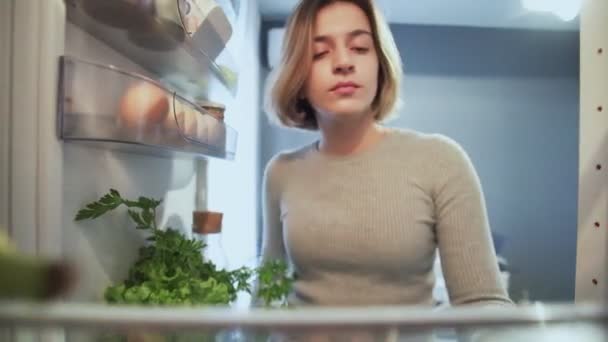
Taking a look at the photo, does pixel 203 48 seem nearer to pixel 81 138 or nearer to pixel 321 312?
pixel 81 138

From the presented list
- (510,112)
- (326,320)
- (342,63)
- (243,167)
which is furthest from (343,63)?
(510,112)

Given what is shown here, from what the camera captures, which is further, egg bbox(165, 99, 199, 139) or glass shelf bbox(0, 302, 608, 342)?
egg bbox(165, 99, 199, 139)

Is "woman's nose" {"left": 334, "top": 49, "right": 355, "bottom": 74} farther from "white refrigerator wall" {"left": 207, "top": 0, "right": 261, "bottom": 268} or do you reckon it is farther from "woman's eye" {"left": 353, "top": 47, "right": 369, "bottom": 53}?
"white refrigerator wall" {"left": 207, "top": 0, "right": 261, "bottom": 268}

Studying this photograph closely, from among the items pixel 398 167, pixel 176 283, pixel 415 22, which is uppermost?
pixel 415 22

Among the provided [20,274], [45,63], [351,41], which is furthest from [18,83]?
[351,41]

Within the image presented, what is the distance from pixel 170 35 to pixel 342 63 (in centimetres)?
18

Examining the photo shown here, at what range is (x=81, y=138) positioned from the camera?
1.29ft

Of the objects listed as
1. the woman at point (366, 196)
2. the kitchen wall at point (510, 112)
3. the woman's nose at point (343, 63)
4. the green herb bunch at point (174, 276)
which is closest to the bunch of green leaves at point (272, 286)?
the green herb bunch at point (174, 276)

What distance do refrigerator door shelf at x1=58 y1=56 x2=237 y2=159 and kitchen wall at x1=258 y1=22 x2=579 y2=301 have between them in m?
1.13

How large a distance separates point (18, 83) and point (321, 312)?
0.93ft

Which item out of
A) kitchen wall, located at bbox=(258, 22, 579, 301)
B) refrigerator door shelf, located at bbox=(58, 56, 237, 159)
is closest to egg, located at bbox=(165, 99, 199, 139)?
refrigerator door shelf, located at bbox=(58, 56, 237, 159)

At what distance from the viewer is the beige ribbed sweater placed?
508mm

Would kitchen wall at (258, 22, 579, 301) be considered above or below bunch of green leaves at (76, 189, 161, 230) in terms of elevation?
above

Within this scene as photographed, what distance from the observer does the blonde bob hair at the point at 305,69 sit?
1.80 feet
